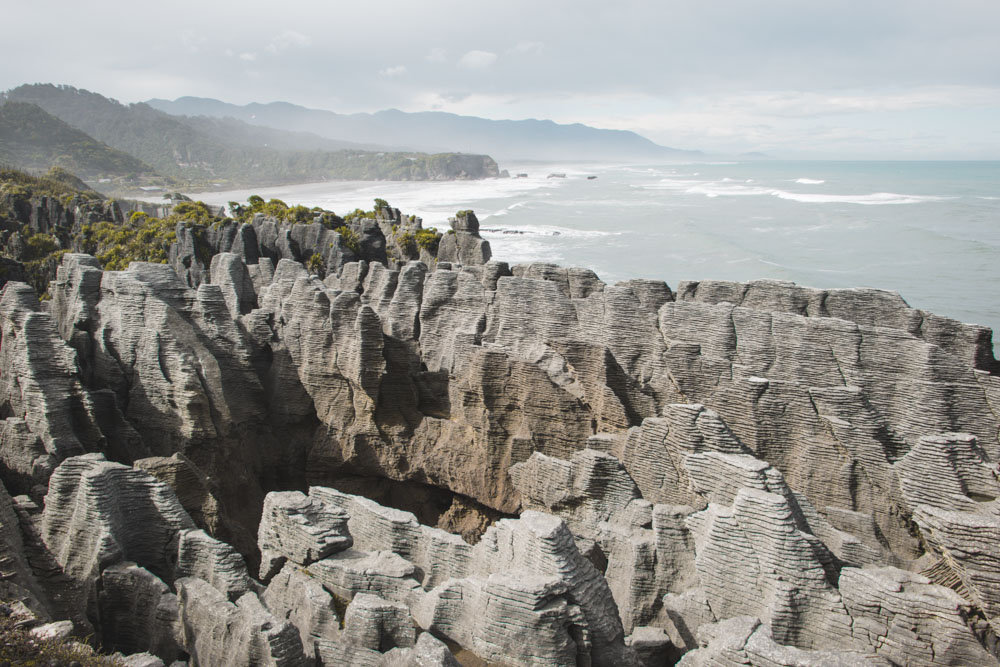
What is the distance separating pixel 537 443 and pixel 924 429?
20.5 feet

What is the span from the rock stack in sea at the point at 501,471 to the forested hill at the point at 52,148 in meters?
133

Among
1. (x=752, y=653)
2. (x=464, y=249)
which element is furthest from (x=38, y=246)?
(x=752, y=653)

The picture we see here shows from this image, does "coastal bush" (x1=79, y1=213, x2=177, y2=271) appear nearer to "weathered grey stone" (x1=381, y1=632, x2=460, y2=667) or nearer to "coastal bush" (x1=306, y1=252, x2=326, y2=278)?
"coastal bush" (x1=306, y1=252, x2=326, y2=278)

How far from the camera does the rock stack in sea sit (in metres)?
7.58

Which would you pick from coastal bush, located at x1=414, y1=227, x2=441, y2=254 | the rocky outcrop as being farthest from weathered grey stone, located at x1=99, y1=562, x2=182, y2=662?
coastal bush, located at x1=414, y1=227, x2=441, y2=254

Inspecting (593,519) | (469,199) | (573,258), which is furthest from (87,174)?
(593,519)

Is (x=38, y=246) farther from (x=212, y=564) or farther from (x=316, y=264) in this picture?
(x=212, y=564)

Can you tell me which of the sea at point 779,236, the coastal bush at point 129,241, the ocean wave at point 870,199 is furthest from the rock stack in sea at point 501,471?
the ocean wave at point 870,199

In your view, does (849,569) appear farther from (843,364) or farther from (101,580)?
(101,580)

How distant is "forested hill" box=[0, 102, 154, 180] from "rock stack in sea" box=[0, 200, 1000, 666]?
437 feet

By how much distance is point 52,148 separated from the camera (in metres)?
133

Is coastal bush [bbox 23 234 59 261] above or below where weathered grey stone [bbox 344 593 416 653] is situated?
above

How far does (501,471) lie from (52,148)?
151m

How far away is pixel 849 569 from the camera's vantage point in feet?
25.8
